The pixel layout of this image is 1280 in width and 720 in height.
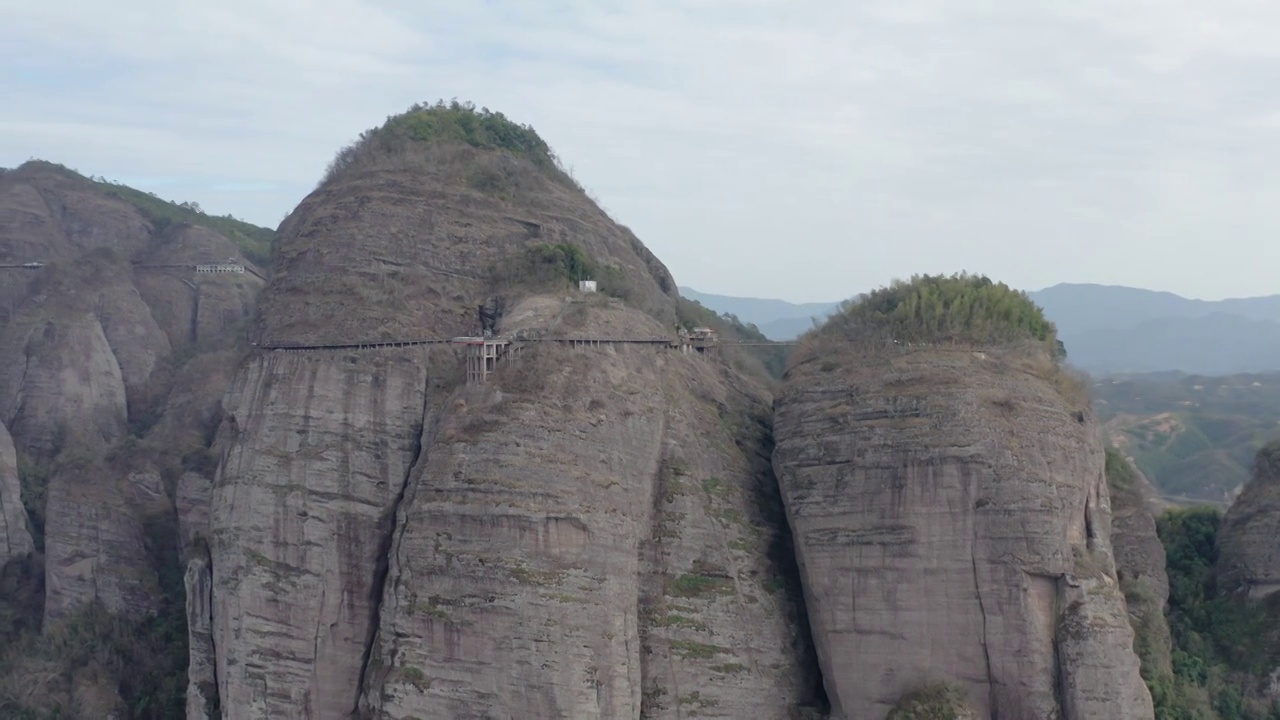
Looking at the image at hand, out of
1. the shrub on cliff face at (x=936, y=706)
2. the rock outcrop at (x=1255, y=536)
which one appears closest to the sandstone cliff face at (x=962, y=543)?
the shrub on cliff face at (x=936, y=706)

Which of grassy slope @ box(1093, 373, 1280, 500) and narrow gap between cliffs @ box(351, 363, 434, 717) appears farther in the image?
grassy slope @ box(1093, 373, 1280, 500)

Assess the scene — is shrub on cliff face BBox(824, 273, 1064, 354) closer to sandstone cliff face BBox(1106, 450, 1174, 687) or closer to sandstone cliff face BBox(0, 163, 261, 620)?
sandstone cliff face BBox(1106, 450, 1174, 687)

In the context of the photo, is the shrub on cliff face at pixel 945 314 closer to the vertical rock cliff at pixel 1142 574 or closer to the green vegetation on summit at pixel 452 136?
the vertical rock cliff at pixel 1142 574

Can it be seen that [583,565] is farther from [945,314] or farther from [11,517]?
[11,517]

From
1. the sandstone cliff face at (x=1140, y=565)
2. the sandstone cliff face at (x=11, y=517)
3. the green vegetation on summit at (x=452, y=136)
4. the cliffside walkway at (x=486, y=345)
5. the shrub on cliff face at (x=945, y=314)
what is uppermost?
the green vegetation on summit at (x=452, y=136)

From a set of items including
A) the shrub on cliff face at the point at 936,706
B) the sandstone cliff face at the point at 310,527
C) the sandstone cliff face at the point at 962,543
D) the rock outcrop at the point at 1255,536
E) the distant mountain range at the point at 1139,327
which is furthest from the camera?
the distant mountain range at the point at 1139,327

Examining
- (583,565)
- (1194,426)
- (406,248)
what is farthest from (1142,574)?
(1194,426)

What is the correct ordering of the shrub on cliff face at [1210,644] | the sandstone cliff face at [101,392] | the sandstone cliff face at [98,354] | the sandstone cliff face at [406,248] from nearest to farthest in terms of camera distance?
the shrub on cliff face at [1210,644] → the sandstone cliff face at [406,248] → the sandstone cliff face at [101,392] → the sandstone cliff face at [98,354]

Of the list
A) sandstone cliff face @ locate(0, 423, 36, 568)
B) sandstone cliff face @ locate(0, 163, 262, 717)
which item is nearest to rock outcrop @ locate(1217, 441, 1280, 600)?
sandstone cliff face @ locate(0, 163, 262, 717)
